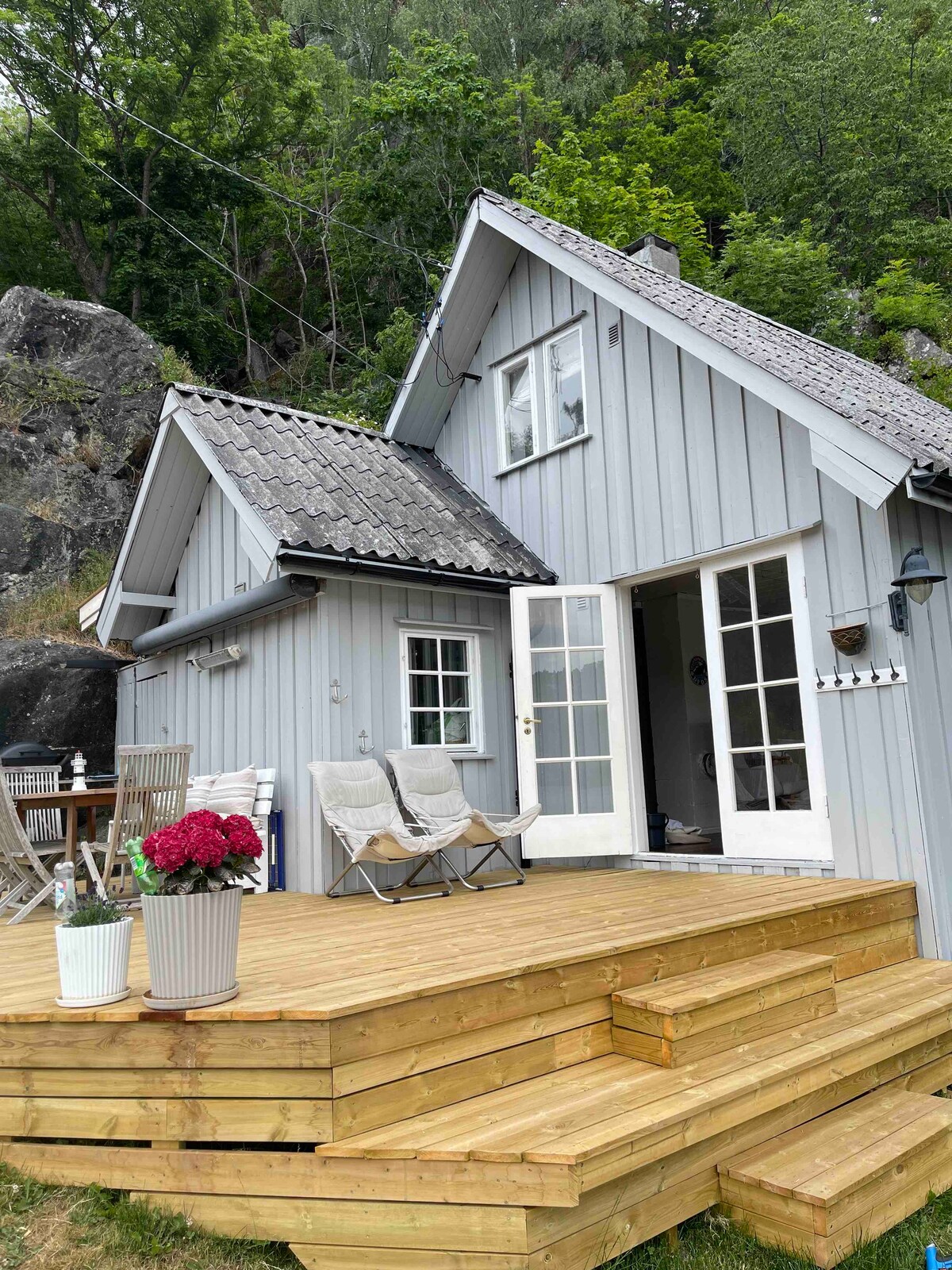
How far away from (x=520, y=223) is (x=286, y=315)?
15606mm

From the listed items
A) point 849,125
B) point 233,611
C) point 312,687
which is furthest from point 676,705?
point 849,125

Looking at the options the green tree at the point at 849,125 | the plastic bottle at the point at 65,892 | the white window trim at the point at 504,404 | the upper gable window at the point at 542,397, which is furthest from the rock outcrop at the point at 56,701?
the green tree at the point at 849,125

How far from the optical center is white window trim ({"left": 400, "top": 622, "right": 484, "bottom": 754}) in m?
6.93

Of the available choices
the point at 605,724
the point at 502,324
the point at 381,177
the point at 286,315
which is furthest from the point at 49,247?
the point at 605,724

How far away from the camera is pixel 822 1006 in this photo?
408cm

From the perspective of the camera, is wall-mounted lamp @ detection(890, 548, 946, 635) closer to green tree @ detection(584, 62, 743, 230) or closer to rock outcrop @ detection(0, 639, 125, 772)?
rock outcrop @ detection(0, 639, 125, 772)

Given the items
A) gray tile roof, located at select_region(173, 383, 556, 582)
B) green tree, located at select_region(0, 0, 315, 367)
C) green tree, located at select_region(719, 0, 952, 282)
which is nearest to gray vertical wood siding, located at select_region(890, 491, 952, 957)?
gray tile roof, located at select_region(173, 383, 556, 582)

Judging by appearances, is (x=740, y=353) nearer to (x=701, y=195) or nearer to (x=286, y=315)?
(x=701, y=195)

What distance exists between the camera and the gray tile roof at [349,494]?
21.7ft

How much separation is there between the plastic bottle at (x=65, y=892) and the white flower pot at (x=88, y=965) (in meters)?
→ 0.10

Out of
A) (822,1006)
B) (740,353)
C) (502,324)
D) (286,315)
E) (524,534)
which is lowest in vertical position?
(822,1006)

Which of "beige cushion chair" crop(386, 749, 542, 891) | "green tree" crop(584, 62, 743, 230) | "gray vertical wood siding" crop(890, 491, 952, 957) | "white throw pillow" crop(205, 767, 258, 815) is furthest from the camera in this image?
"green tree" crop(584, 62, 743, 230)

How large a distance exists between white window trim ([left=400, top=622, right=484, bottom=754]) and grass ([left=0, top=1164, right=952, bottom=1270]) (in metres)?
4.03

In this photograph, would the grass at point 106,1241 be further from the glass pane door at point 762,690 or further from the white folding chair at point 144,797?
the glass pane door at point 762,690
